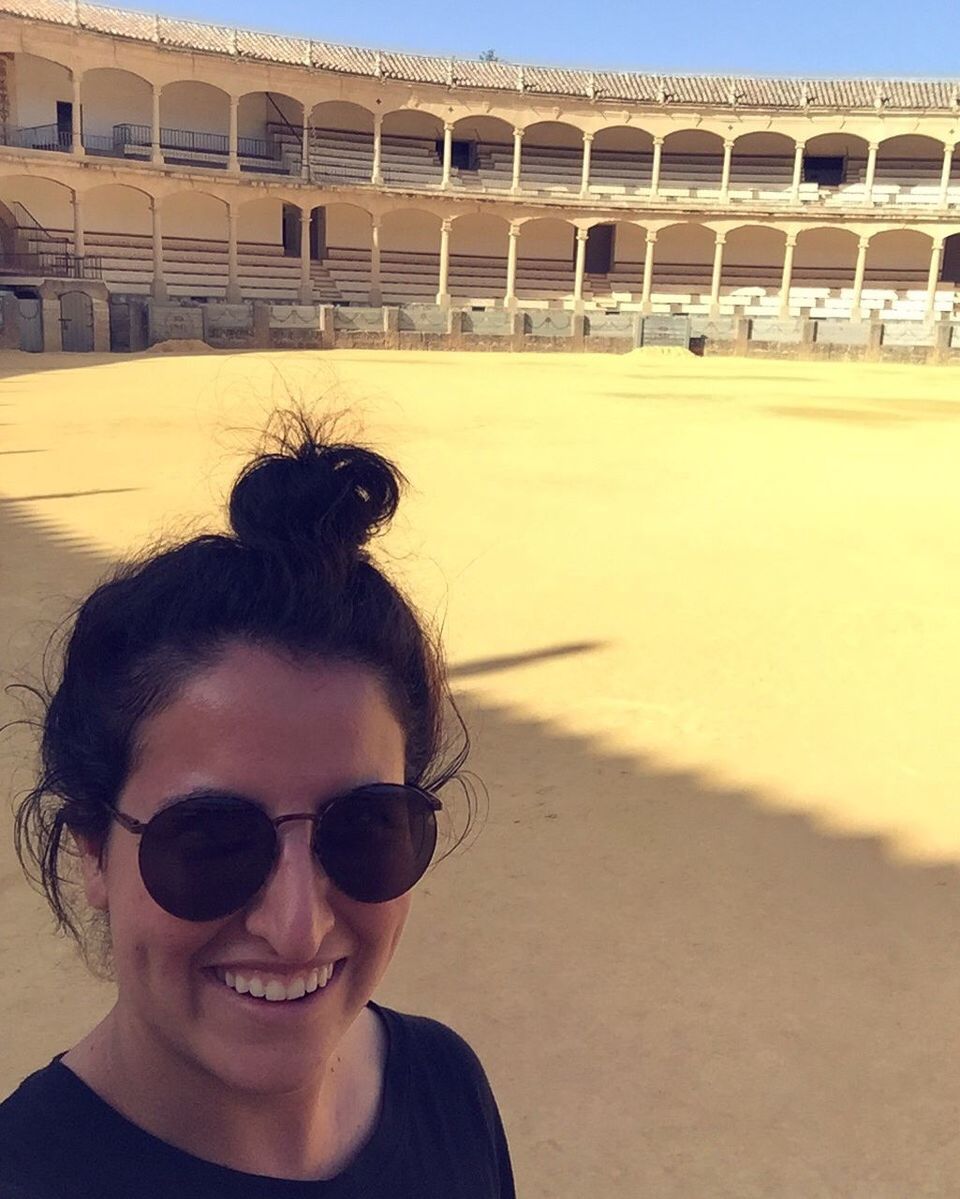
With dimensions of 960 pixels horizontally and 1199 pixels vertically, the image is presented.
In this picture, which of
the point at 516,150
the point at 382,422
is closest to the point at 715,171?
the point at 516,150

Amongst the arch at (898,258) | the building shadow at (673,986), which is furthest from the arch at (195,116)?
the building shadow at (673,986)

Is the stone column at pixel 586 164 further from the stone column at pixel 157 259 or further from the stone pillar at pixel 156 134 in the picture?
the stone column at pixel 157 259

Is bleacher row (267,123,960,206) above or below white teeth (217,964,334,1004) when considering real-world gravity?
above

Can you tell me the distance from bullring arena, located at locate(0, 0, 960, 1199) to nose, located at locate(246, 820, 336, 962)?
748 mm

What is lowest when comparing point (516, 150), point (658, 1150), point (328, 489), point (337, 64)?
point (658, 1150)

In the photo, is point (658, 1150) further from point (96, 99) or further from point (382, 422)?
point (96, 99)

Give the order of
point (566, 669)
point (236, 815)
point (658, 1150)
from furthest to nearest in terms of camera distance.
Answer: point (566, 669), point (658, 1150), point (236, 815)

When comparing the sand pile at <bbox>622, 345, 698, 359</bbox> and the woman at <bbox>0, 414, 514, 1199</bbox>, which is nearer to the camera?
the woman at <bbox>0, 414, 514, 1199</bbox>

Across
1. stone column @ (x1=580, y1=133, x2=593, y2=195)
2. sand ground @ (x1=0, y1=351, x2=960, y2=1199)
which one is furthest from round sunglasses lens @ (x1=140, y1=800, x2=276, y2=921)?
stone column @ (x1=580, y1=133, x2=593, y2=195)

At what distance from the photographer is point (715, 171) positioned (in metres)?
43.0

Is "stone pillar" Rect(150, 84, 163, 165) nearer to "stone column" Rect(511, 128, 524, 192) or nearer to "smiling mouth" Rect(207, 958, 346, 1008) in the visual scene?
"stone column" Rect(511, 128, 524, 192)

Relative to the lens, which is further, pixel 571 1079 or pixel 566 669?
pixel 566 669

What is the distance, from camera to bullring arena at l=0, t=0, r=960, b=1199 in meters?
2.89

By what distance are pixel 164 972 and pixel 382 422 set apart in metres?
15.1
